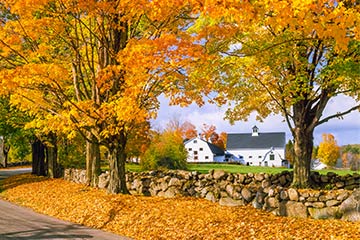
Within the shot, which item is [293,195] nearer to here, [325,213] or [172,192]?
[325,213]

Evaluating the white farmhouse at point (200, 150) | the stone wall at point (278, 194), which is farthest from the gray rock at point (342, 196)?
the white farmhouse at point (200, 150)

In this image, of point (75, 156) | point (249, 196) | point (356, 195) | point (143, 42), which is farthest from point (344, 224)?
point (75, 156)

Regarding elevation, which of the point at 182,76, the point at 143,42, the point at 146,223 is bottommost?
the point at 146,223

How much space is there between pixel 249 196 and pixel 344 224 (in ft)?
13.2

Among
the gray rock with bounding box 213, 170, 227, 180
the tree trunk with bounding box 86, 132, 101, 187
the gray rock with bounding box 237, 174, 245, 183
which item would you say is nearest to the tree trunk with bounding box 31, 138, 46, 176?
the tree trunk with bounding box 86, 132, 101, 187

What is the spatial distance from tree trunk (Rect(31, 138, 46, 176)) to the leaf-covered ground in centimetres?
1733

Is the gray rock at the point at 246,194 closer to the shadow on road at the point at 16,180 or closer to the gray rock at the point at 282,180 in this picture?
the gray rock at the point at 282,180

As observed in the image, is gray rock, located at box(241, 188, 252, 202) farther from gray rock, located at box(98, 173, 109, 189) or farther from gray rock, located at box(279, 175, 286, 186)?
gray rock, located at box(98, 173, 109, 189)

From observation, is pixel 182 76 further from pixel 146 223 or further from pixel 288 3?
pixel 288 3

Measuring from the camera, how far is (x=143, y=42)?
14.4 metres

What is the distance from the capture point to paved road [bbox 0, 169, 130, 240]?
11969 millimetres

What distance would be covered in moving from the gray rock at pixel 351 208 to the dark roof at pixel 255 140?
8849 cm

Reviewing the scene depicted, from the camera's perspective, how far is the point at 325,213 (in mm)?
13188

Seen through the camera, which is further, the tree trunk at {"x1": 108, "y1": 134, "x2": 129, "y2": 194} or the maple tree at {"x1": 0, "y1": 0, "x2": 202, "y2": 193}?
the tree trunk at {"x1": 108, "y1": 134, "x2": 129, "y2": 194}
